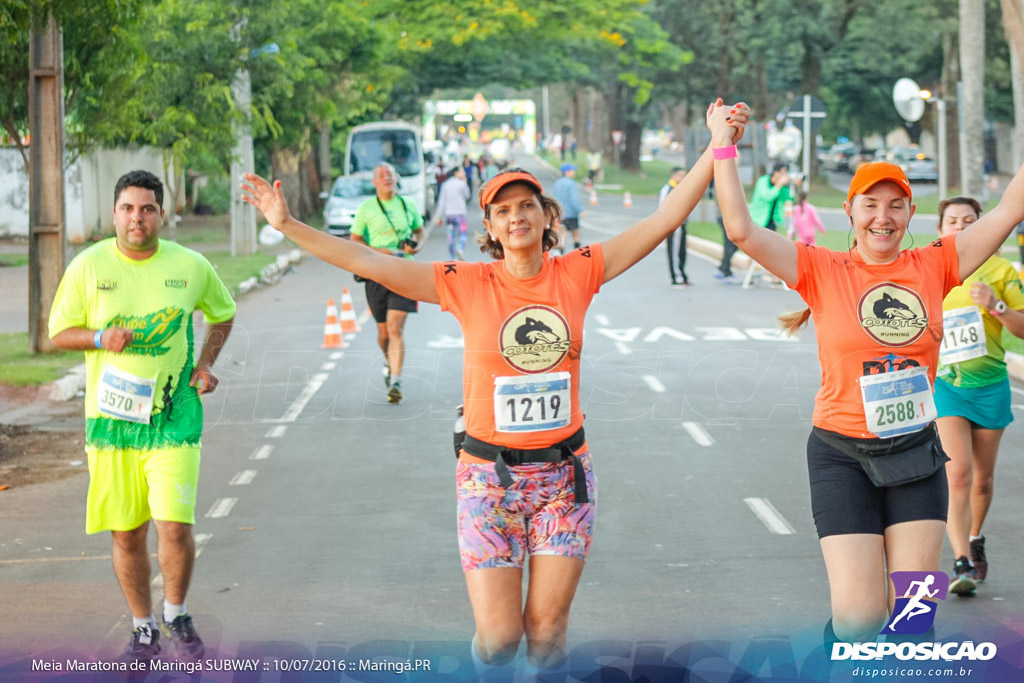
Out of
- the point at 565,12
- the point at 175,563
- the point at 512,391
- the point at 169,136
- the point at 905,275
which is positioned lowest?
the point at 175,563

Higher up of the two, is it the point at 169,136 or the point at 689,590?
the point at 169,136

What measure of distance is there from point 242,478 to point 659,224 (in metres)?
5.72

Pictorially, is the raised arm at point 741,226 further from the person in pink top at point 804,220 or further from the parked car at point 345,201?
the parked car at point 345,201

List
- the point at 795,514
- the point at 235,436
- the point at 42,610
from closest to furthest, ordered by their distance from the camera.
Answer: the point at 42,610
the point at 795,514
the point at 235,436

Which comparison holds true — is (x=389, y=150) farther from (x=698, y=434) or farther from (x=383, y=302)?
(x=698, y=434)

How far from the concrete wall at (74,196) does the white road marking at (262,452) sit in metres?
23.1

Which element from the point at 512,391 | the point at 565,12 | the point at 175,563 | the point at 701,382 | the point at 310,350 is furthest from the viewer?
the point at 565,12

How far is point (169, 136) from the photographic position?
25.5 meters

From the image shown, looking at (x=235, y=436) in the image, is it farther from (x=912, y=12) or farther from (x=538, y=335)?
(x=912, y=12)

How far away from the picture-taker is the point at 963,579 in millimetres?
6910

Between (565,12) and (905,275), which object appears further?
(565,12)

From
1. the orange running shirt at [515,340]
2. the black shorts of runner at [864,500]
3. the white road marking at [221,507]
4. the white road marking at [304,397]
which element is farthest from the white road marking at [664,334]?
the orange running shirt at [515,340]

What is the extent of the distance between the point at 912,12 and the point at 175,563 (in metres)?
62.2

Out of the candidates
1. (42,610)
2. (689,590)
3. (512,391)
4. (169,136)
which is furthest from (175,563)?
(169,136)
